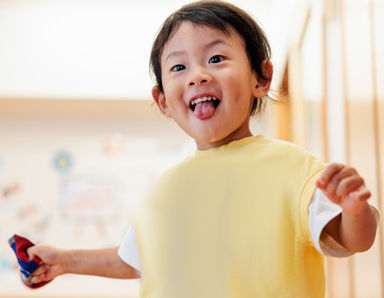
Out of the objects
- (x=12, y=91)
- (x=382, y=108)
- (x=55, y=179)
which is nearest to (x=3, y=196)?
(x=55, y=179)

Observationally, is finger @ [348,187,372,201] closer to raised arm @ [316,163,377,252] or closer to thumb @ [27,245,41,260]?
raised arm @ [316,163,377,252]

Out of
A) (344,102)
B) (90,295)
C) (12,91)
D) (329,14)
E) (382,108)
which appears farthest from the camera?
(90,295)

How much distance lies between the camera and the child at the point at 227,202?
1.72ft

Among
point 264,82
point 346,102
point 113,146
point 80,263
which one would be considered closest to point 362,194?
point 264,82

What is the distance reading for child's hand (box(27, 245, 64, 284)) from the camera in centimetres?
71

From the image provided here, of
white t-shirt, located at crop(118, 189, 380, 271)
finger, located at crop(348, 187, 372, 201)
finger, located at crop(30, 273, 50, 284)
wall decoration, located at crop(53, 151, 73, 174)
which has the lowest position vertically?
wall decoration, located at crop(53, 151, 73, 174)

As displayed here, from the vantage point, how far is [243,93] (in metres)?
0.62

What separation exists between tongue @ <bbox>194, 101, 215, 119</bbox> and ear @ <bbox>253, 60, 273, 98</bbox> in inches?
3.3

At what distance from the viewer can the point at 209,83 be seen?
605 millimetres

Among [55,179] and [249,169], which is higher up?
[249,169]

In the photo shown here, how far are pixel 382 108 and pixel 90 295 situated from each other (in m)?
2.37

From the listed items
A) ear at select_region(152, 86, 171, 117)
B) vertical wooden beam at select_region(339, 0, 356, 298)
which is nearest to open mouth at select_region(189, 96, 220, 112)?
ear at select_region(152, 86, 171, 117)

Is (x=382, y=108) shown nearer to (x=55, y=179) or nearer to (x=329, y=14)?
(x=329, y=14)

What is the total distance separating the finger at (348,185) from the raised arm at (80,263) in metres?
0.33
